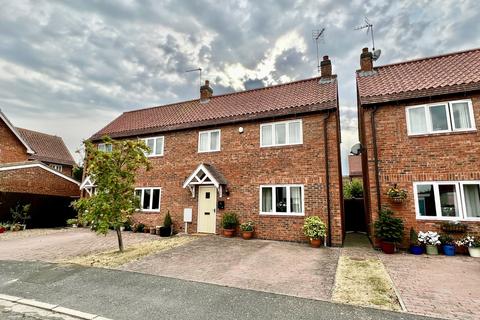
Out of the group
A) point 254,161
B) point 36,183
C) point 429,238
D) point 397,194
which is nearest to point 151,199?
point 254,161

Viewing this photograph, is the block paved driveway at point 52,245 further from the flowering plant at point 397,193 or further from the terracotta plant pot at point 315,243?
the flowering plant at point 397,193

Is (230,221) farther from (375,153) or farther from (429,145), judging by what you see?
(429,145)

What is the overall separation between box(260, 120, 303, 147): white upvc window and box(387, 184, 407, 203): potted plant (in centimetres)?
420

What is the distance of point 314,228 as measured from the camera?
10102 mm

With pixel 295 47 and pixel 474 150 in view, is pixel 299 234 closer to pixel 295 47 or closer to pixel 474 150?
pixel 474 150

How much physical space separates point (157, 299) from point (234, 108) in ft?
36.8

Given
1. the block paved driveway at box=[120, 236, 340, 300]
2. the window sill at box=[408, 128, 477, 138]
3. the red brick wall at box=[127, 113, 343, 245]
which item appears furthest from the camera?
the red brick wall at box=[127, 113, 343, 245]

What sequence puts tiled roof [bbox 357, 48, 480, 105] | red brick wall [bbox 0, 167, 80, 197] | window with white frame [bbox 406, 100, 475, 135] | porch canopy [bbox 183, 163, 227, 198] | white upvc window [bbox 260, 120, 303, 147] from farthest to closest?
red brick wall [bbox 0, 167, 80, 197] < porch canopy [bbox 183, 163, 227, 198] < white upvc window [bbox 260, 120, 303, 147] < tiled roof [bbox 357, 48, 480, 105] < window with white frame [bbox 406, 100, 475, 135]

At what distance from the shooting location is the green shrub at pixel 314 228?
10.0 metres

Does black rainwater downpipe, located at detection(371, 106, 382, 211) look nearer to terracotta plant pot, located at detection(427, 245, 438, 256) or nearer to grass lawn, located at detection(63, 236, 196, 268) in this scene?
terracotta plant pot, located at detection(427, 245, 438, 256)

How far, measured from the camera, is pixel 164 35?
12531mm

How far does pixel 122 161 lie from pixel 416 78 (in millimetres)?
13187

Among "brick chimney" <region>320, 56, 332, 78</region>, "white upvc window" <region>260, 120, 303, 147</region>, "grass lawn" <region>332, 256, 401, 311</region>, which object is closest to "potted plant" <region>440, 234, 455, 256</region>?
"grass lawn" <region>332, 256, 401, 311</region>

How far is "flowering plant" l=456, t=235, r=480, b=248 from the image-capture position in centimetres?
826
